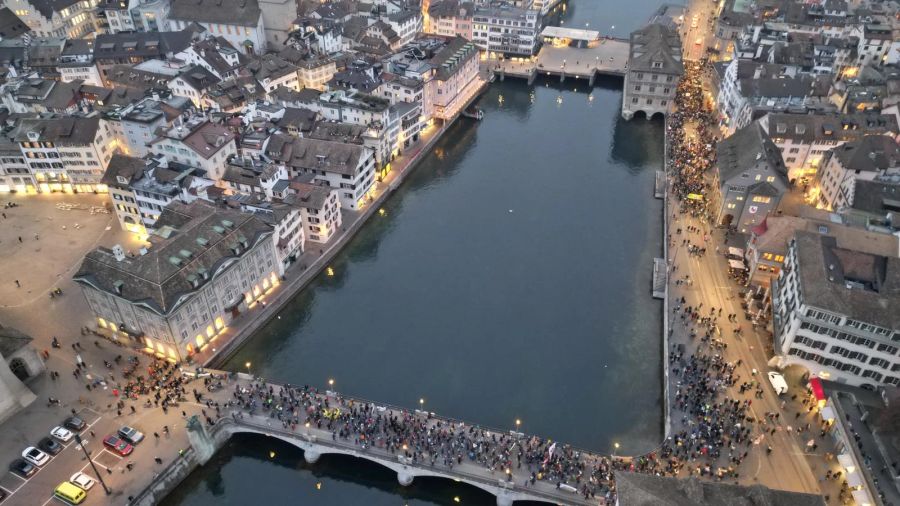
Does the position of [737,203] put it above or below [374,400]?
above

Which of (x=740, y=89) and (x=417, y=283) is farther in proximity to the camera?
(x=740, y=89)

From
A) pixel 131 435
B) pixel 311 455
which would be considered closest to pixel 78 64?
Answer: pixel 131 435

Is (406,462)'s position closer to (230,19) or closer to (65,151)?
(65,151)

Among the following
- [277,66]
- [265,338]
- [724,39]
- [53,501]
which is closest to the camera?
[53,501]

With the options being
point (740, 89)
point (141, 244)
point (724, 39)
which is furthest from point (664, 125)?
point (141, 244)

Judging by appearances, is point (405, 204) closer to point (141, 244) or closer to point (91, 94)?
point (141, 244)

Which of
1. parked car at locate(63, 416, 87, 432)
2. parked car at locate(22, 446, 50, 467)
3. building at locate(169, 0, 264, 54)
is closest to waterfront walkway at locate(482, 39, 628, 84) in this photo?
building at locate(169, 0, 264, 54)

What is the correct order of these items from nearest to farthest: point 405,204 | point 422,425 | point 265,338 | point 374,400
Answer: point 422,425 → point 374,400 → point 265,338 → point 405,204

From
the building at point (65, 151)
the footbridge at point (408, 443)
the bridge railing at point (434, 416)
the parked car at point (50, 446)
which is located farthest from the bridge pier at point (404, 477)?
the building at point (65, 151)
